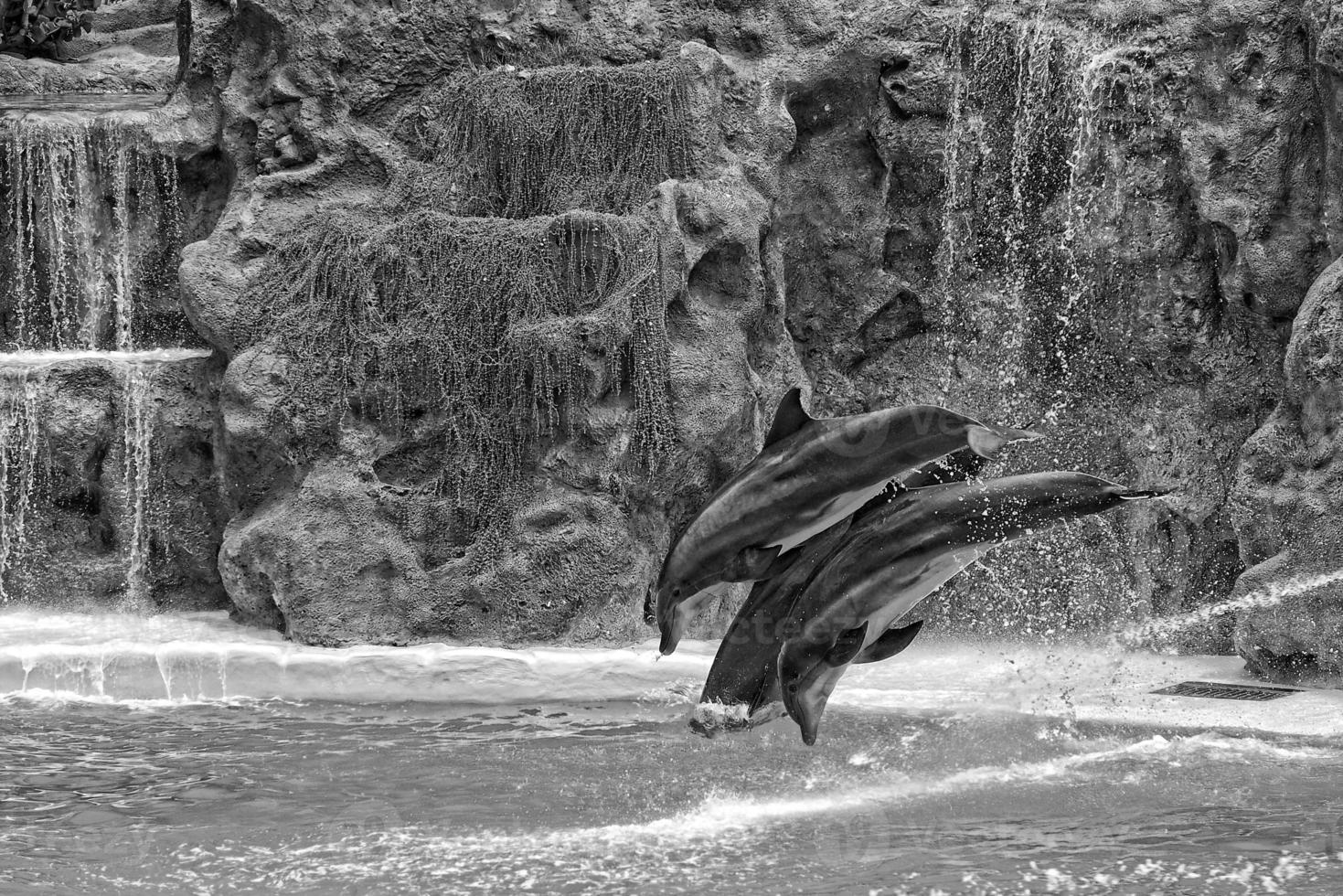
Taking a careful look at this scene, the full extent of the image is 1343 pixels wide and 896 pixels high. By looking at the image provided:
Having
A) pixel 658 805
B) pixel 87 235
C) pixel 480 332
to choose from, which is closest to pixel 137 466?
pixel 87 235

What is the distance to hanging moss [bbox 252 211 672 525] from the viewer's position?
29.4 feet

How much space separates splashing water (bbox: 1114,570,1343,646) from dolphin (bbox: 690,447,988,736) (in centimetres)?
367

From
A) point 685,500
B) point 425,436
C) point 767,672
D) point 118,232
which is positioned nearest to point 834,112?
point 685,500

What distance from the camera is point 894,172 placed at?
10.6m

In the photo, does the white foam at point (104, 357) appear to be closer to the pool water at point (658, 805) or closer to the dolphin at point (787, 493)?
the pool water at point (658, 805)

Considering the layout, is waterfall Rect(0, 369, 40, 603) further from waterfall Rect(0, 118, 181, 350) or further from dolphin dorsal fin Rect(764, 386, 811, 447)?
dolphin dorsal fin Rect(764, 386, 811, 447)

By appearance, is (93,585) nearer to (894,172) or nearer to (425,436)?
(425,436)

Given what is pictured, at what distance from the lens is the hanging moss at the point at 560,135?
988 cm

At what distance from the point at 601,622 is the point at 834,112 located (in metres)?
4.02

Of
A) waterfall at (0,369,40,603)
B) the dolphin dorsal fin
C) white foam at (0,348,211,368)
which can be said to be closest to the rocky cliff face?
white foam at (0,348,211,368)

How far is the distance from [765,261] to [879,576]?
536 cm

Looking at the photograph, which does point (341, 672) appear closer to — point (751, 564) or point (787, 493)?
point (751, 564)

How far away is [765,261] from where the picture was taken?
9984 millimetres

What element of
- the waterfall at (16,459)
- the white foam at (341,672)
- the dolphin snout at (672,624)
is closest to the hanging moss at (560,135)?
the waterfall at (16,459)
